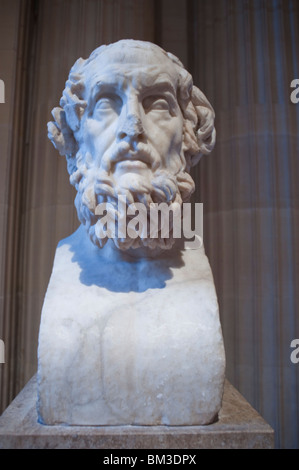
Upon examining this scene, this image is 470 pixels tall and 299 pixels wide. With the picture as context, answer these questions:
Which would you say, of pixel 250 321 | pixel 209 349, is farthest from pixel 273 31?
pixel 209 349

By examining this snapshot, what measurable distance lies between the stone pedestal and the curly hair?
3.47 ft

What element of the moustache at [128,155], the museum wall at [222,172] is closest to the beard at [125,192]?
the moustache at [128,155]

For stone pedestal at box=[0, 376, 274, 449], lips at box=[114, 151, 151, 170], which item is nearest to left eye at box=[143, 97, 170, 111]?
lips at box=[114, 151, 151, 170]

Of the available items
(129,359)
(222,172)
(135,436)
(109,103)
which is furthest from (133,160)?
(222,172)

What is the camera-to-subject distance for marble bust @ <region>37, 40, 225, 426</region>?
1.46 meters

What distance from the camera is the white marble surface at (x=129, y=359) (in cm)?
145

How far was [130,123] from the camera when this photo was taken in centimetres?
150

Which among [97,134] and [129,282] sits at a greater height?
[97,134]

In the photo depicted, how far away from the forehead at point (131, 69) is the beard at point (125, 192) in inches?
10.2

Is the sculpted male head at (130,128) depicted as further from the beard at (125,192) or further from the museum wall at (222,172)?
the museum wall at (222,172)

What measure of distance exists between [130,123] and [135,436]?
43.2 inches

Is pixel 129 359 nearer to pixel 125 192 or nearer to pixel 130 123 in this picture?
pixel 125 192

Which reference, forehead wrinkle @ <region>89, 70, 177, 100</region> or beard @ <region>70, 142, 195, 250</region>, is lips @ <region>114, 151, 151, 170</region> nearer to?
beard @ <region>70, 142, 195, 250</region>

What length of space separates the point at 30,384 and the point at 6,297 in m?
1.06
